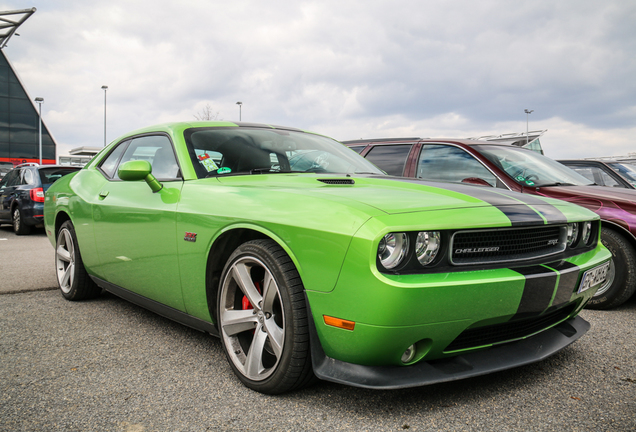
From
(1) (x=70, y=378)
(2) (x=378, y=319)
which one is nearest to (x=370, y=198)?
(2) (x=378, y=319)

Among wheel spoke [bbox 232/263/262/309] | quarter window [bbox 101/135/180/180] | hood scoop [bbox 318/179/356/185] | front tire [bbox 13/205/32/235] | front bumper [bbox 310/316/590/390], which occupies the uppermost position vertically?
quarter window [bbox 101/135/180/180]

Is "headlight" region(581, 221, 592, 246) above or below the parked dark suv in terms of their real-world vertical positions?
above

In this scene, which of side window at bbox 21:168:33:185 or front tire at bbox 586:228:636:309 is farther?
side window at bbox 21:168:33:185

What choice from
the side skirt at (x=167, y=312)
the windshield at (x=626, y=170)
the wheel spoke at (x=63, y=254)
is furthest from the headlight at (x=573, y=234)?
the windshield at (x=626, y=170)

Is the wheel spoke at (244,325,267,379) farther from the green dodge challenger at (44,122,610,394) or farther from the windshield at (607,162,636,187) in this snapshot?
the windshield at (607,162,636,187)

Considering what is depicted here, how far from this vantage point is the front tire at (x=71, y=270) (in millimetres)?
4074

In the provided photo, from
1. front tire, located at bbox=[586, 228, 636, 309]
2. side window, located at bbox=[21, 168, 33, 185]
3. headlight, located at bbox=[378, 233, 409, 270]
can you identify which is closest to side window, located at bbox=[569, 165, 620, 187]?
front tire, located at bbox=[586, 228, 636, 309]

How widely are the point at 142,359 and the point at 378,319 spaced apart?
1.60 meters

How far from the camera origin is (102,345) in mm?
3051

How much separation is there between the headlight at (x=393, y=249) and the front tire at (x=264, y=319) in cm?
42

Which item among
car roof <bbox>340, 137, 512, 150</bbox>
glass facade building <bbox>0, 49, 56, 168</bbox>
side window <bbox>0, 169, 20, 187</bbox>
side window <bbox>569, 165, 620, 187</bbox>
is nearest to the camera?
car roof <bbox>340, 137, 512, 150</bbox>

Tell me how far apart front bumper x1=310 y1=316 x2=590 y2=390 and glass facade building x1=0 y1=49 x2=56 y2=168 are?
138ft

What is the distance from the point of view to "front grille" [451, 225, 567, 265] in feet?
6.79

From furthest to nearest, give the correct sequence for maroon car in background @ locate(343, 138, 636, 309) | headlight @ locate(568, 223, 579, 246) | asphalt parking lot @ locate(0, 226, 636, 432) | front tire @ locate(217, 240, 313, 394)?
maroon car in background @ locate(343, 138, 636, 309), headlight @ locate(568, 223, 579, 246), front tire @ locate(217, 240, 313, 394), asphalt parking lot @ locate(0, 226, 636, 432)
